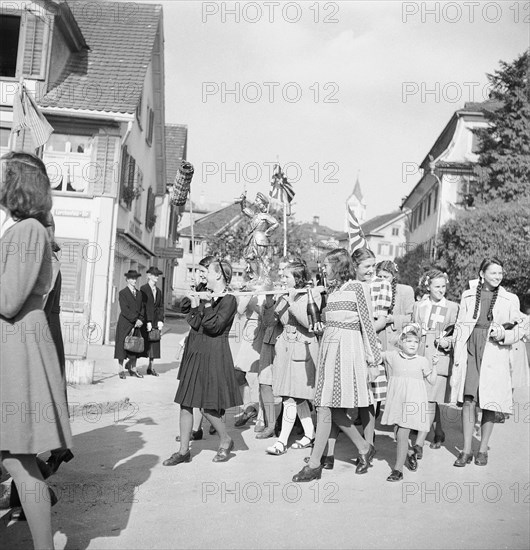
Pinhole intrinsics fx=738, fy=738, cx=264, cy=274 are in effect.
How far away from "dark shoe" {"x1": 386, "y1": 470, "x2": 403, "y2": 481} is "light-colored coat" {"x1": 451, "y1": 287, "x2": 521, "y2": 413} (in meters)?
1.22

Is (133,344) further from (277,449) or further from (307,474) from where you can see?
(307,474)

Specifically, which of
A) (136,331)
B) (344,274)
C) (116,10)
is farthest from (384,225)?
(344,274)

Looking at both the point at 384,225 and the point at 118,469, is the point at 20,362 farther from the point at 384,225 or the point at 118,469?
the point at 384,225

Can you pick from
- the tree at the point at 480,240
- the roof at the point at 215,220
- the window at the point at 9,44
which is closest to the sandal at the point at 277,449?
the tree at the point at 480,240

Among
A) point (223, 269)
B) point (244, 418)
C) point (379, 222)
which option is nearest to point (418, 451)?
point (244, 418)

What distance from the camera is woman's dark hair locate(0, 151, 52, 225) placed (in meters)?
3.76

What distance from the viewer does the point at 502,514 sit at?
534 centimetres

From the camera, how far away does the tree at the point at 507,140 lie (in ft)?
113

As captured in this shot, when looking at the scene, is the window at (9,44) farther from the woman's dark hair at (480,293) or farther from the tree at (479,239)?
the woman's dark hair at (480,293)

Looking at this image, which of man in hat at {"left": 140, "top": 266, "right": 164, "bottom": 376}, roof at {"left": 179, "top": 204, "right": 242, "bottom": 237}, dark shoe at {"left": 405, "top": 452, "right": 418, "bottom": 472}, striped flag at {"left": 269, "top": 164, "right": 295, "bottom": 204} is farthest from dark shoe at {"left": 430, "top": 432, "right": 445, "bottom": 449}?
roof at {"left": 179, "top": 204, "right": 242, "bottom": 237}

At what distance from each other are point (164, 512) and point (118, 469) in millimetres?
1270

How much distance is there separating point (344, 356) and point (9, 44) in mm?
17987

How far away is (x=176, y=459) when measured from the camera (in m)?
6.39

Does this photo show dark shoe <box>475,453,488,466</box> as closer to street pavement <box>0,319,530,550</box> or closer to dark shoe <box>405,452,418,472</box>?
street pavement <box>0,319,530,550</box>
